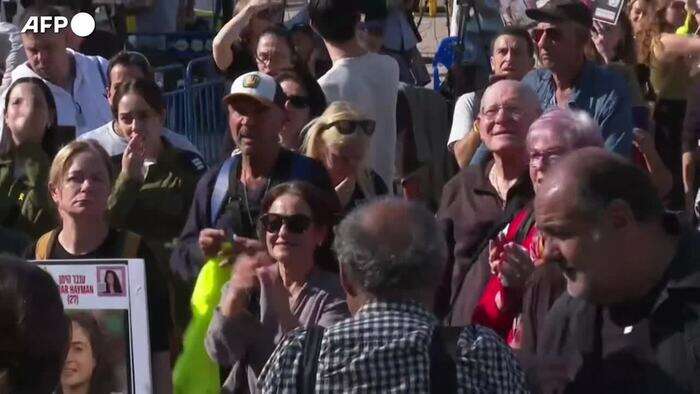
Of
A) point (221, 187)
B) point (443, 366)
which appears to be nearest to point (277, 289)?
point (443, 366)

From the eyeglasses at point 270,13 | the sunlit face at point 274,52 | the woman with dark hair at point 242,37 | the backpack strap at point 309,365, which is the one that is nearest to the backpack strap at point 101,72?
the woman with dark hair at point 242,37

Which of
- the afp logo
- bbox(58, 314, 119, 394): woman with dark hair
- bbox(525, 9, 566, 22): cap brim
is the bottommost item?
bbox(58, 314, 119, 394): woman with dark hair

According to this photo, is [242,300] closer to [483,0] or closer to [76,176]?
[76,176]

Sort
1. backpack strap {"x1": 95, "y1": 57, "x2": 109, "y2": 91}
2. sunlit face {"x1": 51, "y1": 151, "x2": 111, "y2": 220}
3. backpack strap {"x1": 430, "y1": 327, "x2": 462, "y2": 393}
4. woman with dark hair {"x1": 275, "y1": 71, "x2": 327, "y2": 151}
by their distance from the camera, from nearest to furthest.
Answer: backpack strap {"x1": 430, "y1": 327, "x2": 462, "y2": 393} → sunlit face {"x1": 51, "y1": 151, "x2": 111, "y2": 220} → woman with dark hair {"x1": 275, "y1": 71, "x2": 327, "y2": 151} → backpack strap {"x1": 95, "y1": 57, "x2": 109, "y2": 91}

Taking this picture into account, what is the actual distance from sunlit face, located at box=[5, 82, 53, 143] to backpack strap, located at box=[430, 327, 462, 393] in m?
4.02

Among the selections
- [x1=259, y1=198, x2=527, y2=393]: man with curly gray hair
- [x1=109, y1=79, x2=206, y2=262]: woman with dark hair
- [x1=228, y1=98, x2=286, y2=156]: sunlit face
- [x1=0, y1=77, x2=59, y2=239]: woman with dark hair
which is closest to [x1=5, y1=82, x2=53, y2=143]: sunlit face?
[x1=0, y1=77, x2=59, y2=239]: woman with dark hair

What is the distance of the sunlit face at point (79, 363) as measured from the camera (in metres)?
4.60

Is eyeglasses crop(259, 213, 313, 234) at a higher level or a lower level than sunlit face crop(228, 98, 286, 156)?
lower

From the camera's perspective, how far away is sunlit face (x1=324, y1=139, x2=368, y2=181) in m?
6.53

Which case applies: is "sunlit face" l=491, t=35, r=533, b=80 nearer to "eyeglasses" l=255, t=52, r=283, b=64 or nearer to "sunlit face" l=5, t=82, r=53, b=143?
"eyeglasses" l=255, t=52, r=283, b=64

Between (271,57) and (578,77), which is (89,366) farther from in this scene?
(271,57)

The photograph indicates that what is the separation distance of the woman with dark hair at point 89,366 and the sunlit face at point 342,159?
1985mm

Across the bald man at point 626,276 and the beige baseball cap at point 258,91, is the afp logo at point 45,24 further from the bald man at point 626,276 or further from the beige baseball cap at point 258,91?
the bald man at point 626,276

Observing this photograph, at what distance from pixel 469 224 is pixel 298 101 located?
185 centimetres
